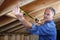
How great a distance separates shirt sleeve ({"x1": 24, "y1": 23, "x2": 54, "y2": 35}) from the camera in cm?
206

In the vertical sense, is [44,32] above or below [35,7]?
below

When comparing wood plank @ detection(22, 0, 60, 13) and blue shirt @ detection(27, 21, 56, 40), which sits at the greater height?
wood plank @ detection(22, 0, 60, 13)

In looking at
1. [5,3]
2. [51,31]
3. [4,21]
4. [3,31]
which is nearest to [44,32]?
[51,31]

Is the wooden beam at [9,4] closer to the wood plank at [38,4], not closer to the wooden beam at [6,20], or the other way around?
the wood plank at [38,4]

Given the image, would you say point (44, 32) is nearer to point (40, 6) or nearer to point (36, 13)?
point (40, 6)

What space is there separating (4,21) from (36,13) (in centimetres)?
74

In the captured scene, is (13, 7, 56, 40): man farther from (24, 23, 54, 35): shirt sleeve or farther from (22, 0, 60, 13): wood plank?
(22, 0, 60, 13): wood plank

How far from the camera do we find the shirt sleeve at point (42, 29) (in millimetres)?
2057

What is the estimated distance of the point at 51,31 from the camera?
6.99 ft

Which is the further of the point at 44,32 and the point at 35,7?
the point at 35,7

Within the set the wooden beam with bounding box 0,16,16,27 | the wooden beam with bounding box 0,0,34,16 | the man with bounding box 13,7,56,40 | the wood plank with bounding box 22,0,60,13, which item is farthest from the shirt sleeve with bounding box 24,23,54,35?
the wooden beam with bounding box 0,16,16,27

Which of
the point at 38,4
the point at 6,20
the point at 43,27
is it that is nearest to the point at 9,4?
the point at 38,4

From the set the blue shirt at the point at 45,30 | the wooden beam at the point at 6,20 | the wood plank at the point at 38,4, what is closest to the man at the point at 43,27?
the blue shirt at the point at 45,30

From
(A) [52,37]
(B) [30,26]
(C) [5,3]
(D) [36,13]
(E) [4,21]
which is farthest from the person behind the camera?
(E) [4,21]
